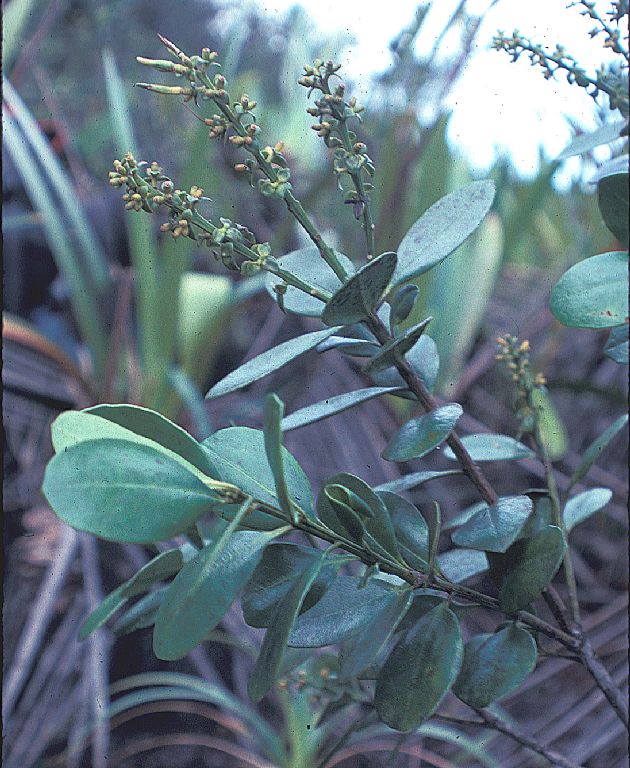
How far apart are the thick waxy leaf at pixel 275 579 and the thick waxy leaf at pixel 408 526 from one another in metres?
0.03

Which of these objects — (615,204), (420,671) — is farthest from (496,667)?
(615,204)

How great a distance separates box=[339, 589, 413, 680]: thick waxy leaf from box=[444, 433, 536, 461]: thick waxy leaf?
0.09 m

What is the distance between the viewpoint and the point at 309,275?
244mm

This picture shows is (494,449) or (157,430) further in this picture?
(494,449)

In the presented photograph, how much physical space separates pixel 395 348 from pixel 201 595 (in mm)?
81

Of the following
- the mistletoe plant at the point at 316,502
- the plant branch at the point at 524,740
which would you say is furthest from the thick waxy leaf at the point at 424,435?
the plant branch at the point at 524,740

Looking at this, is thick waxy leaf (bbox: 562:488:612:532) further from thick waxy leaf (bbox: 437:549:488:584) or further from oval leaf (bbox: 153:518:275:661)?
oval leaf (bbox: 153:518:275:661)

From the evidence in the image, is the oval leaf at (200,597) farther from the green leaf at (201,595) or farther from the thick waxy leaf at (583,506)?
the thick waxy leaf at (583,506)

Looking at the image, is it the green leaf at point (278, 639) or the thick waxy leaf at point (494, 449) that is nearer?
the green leaf at point (278, 639)

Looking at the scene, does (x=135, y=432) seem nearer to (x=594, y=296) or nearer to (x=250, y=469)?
(x=250, y=469)

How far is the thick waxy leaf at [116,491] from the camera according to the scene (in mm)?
175

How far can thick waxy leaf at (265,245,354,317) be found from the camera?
0.24 metres

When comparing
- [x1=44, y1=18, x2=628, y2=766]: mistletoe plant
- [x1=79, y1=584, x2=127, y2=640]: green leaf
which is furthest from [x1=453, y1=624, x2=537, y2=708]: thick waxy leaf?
[x1=79, y1=584, x2=127, y2=640]: green leaf

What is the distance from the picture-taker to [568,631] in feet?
0.85
